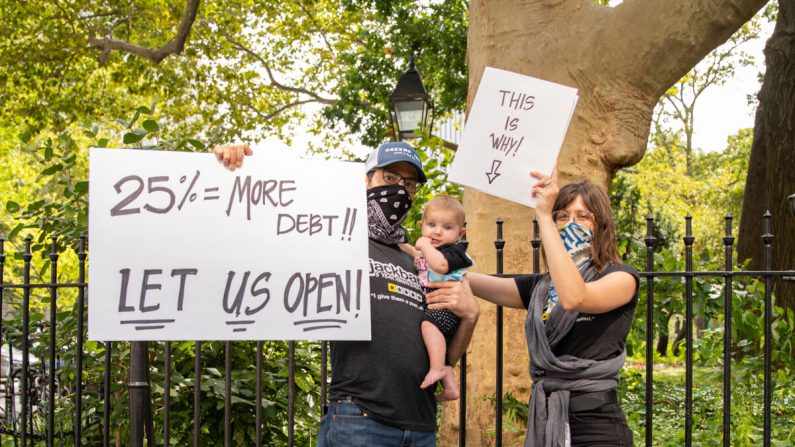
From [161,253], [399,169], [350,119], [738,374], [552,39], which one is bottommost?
[738,374]

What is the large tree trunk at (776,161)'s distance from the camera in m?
10.1

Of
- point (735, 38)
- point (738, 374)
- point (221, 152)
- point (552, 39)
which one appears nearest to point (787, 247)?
point (738, 374)

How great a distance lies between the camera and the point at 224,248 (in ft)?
9.34

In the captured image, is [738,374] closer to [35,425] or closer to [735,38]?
[35,425]

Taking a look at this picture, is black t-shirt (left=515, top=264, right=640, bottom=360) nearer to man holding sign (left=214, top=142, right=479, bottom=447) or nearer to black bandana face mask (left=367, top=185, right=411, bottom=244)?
man holding sign (left=214, top=142, right=479, bottom=447)

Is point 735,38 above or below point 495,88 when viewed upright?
above

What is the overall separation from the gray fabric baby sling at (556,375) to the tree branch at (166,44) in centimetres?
1033

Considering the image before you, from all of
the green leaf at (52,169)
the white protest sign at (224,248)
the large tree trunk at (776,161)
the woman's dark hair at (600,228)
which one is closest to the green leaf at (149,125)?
the green leaf at (52,169)

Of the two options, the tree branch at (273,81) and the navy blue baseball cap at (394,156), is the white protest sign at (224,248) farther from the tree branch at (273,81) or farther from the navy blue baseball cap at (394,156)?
the tree branch at (273,81)

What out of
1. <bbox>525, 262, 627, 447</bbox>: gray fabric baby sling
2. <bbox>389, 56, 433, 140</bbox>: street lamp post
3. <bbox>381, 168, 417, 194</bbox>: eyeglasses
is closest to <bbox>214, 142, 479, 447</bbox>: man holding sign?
<bbox>381, 168, 417, 194</bbox>: eyeglasses

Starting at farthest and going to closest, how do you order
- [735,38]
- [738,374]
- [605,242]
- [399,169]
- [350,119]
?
1. [735,38]
2. [350,119]
3. [738,374]
4. [399,169]
5. [605,242]

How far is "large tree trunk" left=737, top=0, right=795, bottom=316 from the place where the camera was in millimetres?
10125

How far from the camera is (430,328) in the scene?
9.03 feet

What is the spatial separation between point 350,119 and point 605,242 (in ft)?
45.0
